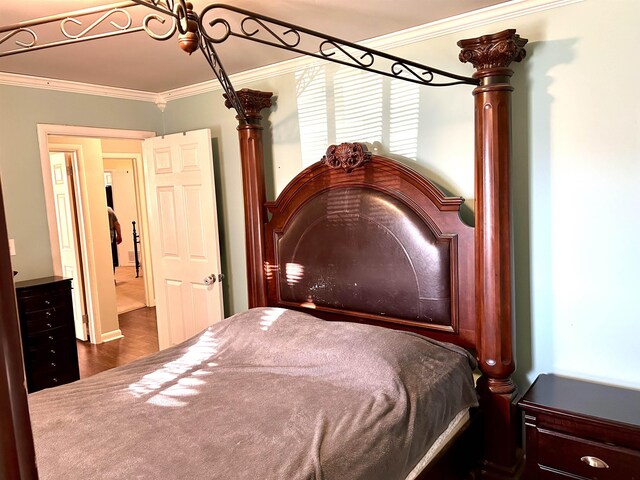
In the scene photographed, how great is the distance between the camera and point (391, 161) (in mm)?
2676

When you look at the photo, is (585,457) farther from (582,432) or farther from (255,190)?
(255,190)

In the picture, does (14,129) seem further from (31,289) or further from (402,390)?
(402,390)

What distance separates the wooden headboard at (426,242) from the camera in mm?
2260

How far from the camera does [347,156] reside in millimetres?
2795

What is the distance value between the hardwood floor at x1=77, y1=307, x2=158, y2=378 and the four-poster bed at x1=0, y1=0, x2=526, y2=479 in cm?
189

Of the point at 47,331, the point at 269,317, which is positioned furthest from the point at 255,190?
the point at 47,331

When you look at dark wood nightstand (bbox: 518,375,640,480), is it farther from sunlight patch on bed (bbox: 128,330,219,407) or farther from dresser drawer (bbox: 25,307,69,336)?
dresser drawer (bbox: 25,307,69,336)

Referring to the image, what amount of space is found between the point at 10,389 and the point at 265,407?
151 centimetres

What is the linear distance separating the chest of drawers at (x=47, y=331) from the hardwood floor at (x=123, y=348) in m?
0.77

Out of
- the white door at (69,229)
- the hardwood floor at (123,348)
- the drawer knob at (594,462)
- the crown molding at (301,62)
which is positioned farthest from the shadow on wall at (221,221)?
the drawer knob at (594,462)

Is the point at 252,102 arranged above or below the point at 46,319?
above

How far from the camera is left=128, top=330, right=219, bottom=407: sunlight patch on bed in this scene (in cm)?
212

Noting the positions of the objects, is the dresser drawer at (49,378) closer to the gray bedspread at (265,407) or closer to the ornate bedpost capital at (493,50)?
the gray bedspread at (265,407)

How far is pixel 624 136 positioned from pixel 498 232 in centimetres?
67
